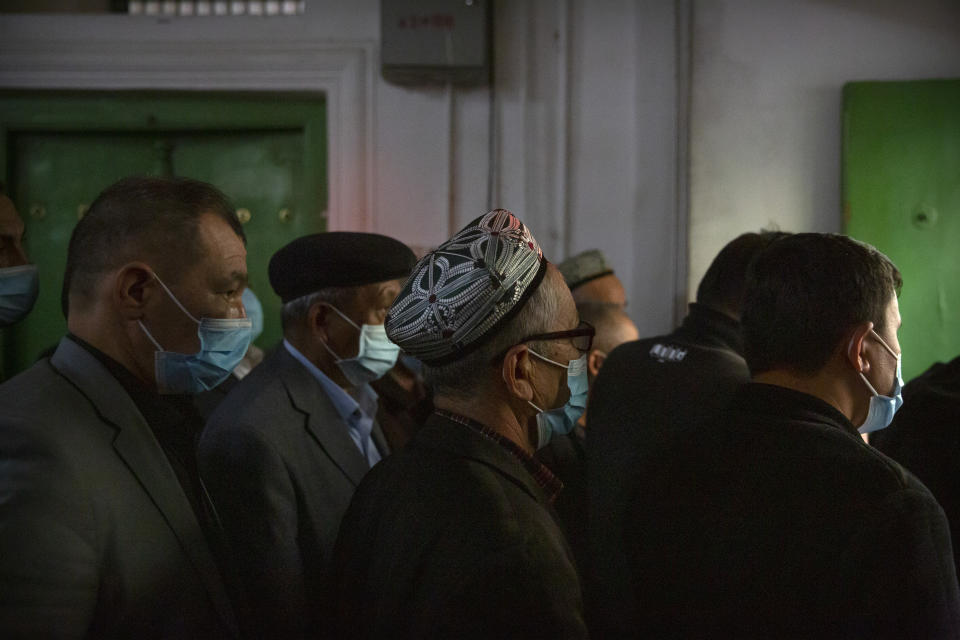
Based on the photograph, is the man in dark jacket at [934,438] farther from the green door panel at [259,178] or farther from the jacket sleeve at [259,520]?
the green door panel at [259,178]

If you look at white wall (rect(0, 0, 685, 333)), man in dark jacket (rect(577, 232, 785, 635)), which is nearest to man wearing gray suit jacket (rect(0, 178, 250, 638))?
man in dark jacket (rect(577, 232, 785, 635))

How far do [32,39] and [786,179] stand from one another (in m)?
3.56

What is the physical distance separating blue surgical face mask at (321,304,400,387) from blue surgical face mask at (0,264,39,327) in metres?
0.75

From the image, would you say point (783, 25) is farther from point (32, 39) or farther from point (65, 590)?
point (65, 590)

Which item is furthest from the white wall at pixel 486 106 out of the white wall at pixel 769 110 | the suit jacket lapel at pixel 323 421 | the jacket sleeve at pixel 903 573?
the jacket sleeve at pixel 903 573

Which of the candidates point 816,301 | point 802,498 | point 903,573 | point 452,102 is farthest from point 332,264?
point 452,102

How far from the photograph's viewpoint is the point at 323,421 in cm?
232

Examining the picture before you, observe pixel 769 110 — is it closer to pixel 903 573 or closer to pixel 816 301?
pixel 816 301

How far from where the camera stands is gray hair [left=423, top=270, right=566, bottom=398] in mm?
1489

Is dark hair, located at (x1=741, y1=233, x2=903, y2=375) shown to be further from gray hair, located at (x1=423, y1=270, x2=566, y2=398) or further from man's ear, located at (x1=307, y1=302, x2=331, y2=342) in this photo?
man's ear, located at (x1=307, y1=302, x2=331, y2=342)

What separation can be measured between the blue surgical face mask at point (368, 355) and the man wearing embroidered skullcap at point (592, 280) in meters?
1.31

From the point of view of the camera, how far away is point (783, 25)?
4012 mm

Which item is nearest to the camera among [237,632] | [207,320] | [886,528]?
[886,528]

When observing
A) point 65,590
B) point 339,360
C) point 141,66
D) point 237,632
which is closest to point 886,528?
point 237,632
